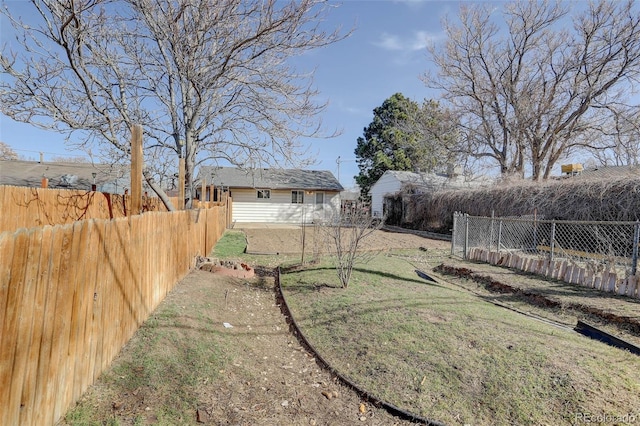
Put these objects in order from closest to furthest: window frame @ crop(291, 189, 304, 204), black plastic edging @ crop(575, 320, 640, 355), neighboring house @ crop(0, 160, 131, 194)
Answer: black plastic edging @ crop(575, 320, 640, 355) → neighboring house @ crop(0, 160, 131, 194) → window frame @ crop(291, 189, 304, 204)

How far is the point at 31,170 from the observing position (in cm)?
1766

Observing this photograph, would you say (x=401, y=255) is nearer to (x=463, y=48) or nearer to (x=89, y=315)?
(x=89, y=315)

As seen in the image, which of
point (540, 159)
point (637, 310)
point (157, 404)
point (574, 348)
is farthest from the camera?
point (540, 159)

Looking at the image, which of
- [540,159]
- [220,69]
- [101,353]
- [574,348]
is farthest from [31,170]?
[540,159]

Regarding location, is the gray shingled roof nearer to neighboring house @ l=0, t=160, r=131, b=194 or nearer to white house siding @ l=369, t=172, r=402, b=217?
white house siding @ l=369, t=172, r=402, b=217

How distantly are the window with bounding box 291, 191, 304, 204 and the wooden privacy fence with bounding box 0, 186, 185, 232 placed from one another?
17.0 metres

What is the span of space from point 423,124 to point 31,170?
2352cm

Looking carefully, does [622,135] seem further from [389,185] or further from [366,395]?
[366,395]

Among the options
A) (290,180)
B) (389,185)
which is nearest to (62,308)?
(290,180)

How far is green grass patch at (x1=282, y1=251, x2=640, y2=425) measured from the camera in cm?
267

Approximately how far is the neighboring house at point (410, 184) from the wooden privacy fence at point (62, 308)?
18.3m

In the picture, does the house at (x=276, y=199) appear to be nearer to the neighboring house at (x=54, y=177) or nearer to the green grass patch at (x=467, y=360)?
the neighboring house at (x=54, y=177)

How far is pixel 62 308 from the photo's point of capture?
7.34 feet

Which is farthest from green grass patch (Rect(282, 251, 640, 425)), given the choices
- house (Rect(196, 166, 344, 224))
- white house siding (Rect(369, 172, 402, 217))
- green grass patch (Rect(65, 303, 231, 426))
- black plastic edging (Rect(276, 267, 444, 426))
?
white house siding (Rect(369, 172, 402, 217))
